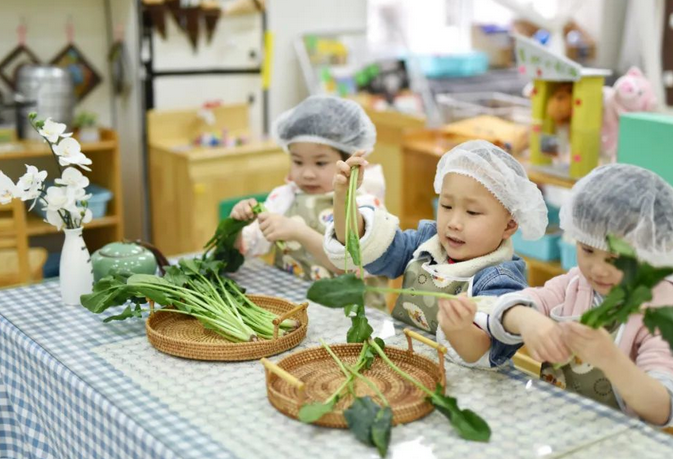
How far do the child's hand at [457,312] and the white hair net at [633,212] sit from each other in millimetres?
270

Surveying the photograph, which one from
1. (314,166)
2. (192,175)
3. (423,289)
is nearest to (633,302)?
(423,289)

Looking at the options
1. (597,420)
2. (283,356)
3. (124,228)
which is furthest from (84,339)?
(124,228)

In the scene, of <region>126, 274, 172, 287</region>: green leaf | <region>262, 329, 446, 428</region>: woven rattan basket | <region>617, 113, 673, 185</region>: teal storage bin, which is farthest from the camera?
<region>617, 113, 673, 185</region>: teal storage bin

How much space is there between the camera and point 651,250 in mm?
1625

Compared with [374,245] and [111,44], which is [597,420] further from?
[111,44]

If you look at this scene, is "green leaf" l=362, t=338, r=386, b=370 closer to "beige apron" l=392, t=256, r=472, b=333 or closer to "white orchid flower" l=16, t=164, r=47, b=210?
"beige apron" l=392, t=256, r=472, b=333

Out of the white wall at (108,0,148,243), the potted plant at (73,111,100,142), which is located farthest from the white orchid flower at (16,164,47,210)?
the white wall at (108,0,148,243)

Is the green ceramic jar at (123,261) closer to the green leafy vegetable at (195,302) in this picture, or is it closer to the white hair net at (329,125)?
the green leafy vegetable at (195,302)

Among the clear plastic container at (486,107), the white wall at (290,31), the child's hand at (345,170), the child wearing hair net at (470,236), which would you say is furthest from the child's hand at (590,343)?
the white wall at (290,31)

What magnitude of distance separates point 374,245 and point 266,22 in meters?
3.33

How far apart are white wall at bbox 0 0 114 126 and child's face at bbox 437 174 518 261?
11.5ft

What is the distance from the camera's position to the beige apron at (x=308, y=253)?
8.86 ft

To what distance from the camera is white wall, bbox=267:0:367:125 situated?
530 centimetres

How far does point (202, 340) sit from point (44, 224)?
8.84ft
